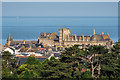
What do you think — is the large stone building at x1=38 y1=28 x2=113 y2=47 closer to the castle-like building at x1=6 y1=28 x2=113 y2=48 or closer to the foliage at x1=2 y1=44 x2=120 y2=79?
the castle-like building at x1=6 y1=28 x2=113 y2=48

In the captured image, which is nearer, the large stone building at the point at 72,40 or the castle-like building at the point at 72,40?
the castle-like building at the point at 72,40

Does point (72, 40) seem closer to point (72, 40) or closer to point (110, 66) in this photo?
point (72, 40)

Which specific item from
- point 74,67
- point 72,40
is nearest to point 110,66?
point 74,67

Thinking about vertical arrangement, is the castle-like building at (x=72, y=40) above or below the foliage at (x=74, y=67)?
above

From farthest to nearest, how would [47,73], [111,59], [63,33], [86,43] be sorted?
[63,33] → [86,43] → [111,59] → [47,73]

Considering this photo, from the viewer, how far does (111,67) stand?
29047 mm

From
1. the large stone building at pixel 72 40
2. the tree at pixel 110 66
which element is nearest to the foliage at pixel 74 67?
the tree at pixel 110 66

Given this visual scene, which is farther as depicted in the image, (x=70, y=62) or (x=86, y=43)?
(x=86, y=43)

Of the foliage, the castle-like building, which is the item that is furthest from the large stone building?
the foliage

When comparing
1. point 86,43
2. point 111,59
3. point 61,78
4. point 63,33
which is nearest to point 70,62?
point 111,59

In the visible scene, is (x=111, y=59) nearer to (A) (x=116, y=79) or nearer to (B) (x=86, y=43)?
(A) (x=116, y=79)

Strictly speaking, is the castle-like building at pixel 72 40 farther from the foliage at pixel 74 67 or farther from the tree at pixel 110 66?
the tree at pixel 110 66

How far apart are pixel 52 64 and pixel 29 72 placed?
1941mm

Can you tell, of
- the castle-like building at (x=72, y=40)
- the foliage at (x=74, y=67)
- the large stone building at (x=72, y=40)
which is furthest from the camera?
the large stone building at (x=72, y=40)
